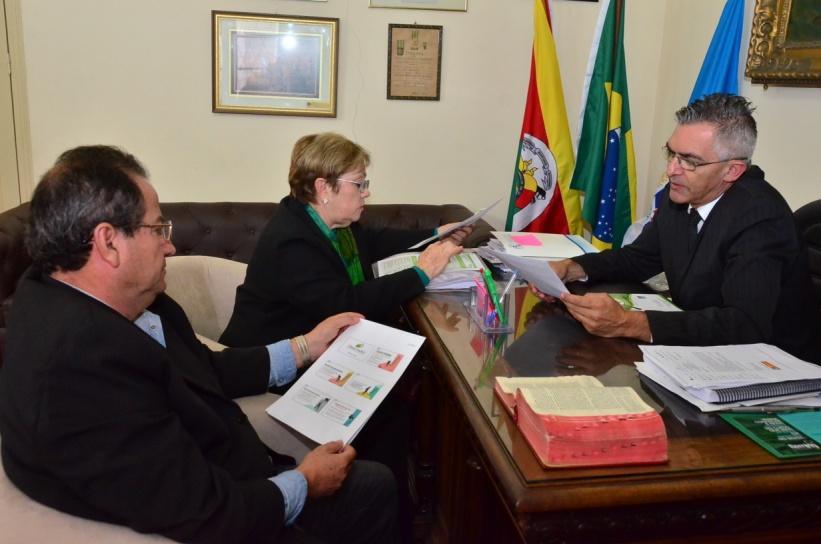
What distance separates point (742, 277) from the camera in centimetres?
171

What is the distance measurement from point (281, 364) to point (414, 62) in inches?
90.6

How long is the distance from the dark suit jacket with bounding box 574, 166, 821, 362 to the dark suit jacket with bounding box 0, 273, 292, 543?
1088 millimetres

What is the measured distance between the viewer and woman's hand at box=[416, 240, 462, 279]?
2.14m

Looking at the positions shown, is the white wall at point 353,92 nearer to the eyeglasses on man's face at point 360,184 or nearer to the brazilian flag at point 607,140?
the brazilian flag at point 607,140

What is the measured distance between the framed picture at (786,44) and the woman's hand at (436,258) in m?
1.54

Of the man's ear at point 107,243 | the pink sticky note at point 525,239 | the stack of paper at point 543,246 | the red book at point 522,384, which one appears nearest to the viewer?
the man's ear at point 107,243

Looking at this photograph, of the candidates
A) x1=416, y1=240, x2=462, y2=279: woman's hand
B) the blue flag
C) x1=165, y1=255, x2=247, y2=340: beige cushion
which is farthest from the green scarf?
the blue flag

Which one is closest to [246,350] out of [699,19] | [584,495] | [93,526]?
[93,526]

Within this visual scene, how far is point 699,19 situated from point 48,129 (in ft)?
11.0

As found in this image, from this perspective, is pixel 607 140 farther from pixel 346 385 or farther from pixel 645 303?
pixel 346 385

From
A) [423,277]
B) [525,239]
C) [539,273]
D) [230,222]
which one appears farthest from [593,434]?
[230,222]

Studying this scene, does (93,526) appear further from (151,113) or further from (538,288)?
(151,113)

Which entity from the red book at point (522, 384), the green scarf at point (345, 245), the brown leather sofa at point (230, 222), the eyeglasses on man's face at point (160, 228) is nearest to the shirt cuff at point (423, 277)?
the green scarf at point (345, 245)

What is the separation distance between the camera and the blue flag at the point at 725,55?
2859 millimetres
